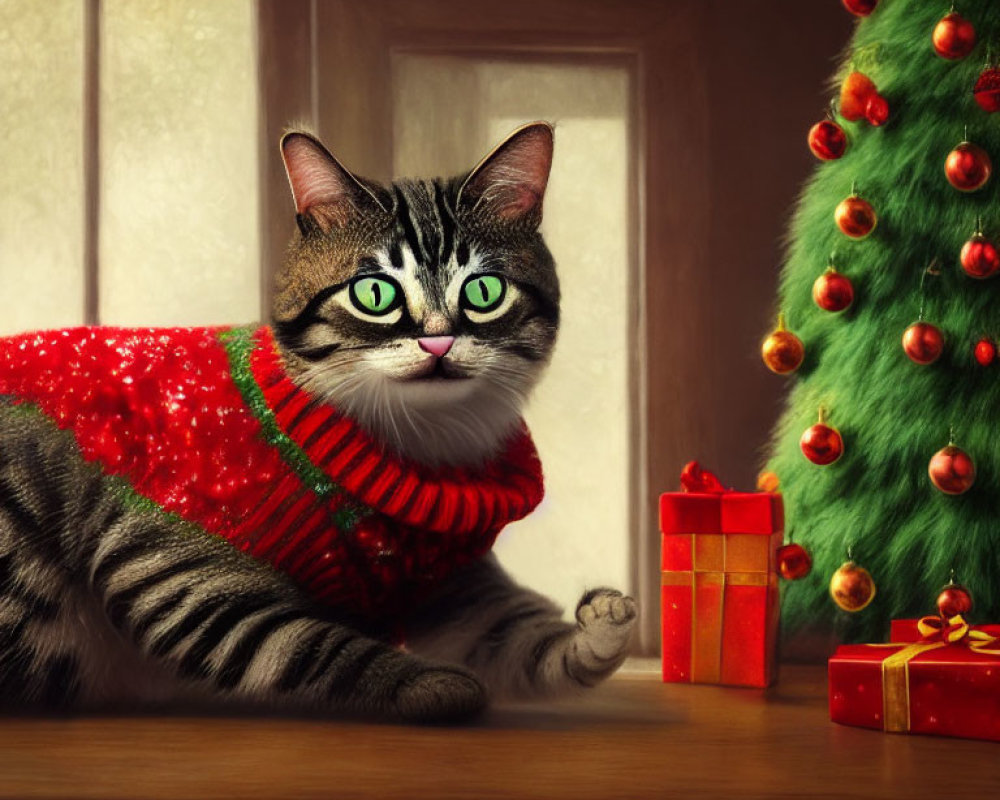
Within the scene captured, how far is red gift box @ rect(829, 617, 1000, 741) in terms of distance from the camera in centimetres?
71

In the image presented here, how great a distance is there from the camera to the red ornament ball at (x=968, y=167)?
895 millimetres

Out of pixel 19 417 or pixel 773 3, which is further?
pixel 773 3

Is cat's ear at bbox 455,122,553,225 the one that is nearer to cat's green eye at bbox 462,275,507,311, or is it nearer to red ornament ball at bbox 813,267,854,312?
cat's green eye at bbox 462,275,507,311

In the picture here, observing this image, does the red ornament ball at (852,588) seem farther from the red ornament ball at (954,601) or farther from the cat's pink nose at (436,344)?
the cat's pink nose at (436,344)

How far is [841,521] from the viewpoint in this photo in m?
0.97

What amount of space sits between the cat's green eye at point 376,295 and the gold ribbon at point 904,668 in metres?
0.41

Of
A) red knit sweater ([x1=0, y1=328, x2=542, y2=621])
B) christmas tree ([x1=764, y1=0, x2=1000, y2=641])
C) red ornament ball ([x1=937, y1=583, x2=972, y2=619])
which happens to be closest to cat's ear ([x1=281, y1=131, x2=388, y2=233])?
red knit sweater ([x1=0, y1=328, x2=542, y2=621])

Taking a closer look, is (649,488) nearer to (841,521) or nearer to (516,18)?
(841,521)

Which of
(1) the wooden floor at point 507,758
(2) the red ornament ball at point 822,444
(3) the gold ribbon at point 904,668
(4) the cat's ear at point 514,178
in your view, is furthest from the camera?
(2) the red ornament ball at point 822,444

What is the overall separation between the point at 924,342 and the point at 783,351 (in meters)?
0.13

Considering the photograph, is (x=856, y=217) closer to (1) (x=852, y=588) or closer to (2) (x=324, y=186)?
(1) (x=852, y=588)

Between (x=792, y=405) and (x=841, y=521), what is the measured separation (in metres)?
0.12

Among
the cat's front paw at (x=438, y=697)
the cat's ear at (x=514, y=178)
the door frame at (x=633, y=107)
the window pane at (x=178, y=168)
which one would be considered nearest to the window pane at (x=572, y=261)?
the door frame at (x=633, y=107)

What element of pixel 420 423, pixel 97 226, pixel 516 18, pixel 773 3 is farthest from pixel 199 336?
pixel 773 3
